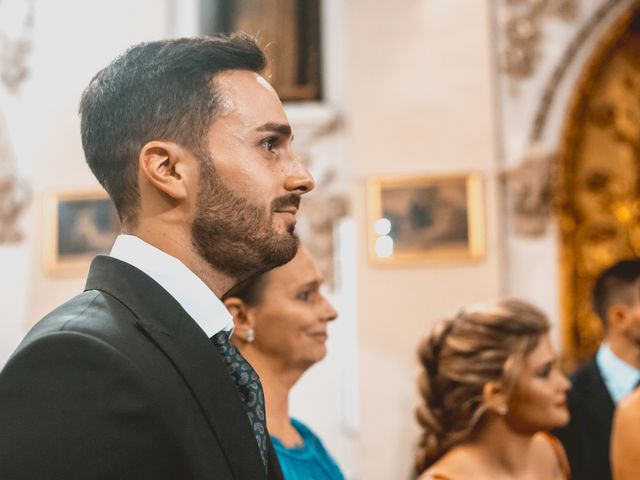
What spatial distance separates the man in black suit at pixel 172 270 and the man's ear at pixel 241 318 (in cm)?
108

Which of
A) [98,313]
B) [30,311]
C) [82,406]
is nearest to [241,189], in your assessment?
[98,313]

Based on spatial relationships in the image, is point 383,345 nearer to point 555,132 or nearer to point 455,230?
point 455,230

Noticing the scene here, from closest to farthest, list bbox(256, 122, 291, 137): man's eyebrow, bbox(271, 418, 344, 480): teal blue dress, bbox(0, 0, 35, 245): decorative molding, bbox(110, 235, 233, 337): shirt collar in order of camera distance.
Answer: bbox(110, 235, 233, 337): shirt collar < bbox(256, 122, 291, 137): man's eyebrow < bbox(271, 418, 344, 480): teal blue dress < bbox(0, 0, 35, 245): decorative molding

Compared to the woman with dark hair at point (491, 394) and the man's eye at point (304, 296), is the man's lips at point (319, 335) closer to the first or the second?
the man's eye at point (304, 296)

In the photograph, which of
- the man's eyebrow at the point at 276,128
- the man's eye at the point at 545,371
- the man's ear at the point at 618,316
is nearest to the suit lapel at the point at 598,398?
the man's ear at the point at 618,316

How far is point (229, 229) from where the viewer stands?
1818 mm

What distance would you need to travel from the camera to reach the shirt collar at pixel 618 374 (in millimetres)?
4969

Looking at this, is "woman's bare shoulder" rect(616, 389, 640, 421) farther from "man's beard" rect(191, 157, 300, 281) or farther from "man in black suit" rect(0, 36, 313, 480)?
"man's beard" rect(191, 157, 300, 281)

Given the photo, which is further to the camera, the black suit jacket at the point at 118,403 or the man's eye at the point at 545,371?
the man's eye at the point at 545,371

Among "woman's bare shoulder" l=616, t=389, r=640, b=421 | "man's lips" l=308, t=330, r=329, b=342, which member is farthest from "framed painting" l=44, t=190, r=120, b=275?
"woman's bare shoulder" l=616, t=389, r=640, b=421

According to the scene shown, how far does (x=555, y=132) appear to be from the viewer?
308 inches

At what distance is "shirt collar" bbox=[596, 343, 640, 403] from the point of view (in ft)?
16.3

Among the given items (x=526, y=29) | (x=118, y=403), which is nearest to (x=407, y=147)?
(x=526, y=29)

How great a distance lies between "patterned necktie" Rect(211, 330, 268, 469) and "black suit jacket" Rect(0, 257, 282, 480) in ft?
0.45
